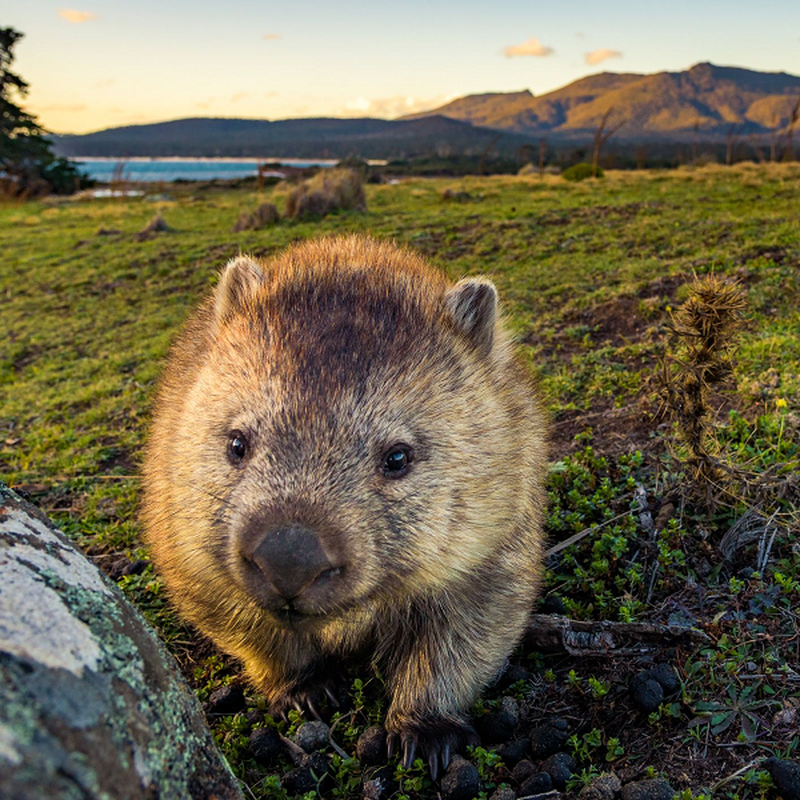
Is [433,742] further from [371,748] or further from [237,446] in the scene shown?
[237,446]

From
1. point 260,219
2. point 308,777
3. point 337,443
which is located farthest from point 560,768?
point 260,219

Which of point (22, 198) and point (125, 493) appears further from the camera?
point (22, 198)

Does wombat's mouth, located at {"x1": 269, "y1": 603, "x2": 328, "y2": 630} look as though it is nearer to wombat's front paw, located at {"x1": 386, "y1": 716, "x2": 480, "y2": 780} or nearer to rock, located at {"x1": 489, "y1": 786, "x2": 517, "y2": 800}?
wombat's front paw, located at {"x1": 386, "y1": 716, "x2": 480, "y2": 780}

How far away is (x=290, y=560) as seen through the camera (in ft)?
6.19

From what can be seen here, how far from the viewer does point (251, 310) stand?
271 centimetres

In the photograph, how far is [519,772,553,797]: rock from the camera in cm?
221

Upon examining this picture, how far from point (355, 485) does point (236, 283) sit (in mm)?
1151

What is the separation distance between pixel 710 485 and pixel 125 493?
3549 millimetres

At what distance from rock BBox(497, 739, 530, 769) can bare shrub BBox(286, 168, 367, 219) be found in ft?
50.9

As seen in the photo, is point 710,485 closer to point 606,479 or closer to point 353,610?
point 606,479

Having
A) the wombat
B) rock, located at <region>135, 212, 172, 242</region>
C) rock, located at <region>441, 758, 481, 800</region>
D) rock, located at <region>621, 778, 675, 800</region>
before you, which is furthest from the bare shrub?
rock, located at <region>621, 778, 675, 800</region>

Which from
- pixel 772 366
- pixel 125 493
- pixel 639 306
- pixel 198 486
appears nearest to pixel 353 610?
pixel 198 486

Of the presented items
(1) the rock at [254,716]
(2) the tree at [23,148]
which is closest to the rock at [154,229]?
(1) the rock at [254,716]

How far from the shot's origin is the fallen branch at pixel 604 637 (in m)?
2.69
